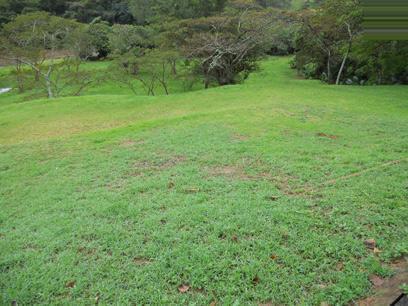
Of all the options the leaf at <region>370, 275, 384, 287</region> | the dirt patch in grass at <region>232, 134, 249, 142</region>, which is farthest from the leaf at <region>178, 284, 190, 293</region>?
the dirt patch in grass at <region>232, 134, 249, 142</region>

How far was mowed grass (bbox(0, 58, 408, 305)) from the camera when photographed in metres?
2.66

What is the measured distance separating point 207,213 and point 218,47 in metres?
12.2

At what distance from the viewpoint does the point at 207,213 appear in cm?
364

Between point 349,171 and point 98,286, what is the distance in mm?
3830

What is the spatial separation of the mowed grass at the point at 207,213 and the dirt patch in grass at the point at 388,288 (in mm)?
68

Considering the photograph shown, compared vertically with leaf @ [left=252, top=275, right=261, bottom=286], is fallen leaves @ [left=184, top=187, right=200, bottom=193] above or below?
above

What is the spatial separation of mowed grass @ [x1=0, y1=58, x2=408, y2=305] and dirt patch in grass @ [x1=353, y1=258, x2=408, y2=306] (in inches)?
2.7

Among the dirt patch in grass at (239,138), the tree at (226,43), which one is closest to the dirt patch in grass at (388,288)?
the dirt patch in grass at (239,138)

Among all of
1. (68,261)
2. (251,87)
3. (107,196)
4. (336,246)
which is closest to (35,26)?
(251,87)

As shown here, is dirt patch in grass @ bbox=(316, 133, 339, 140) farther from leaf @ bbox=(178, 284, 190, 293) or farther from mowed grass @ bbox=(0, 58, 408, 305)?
leaf @ bbox=(178, 284, 190, 293)

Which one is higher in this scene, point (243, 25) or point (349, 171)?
point (243, 25)

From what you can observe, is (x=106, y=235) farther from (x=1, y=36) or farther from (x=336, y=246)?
(x=1, y=36)

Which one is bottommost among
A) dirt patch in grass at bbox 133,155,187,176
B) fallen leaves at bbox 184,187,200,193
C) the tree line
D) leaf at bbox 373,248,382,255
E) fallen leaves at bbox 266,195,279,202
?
leaf at bbox 373,248,382,255

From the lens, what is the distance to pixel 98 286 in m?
2.68
